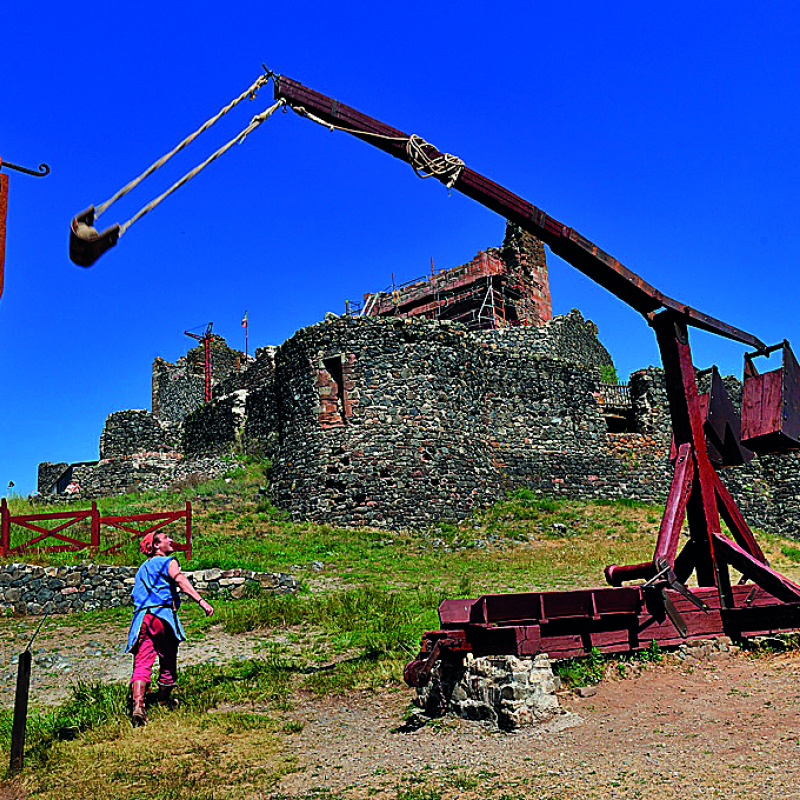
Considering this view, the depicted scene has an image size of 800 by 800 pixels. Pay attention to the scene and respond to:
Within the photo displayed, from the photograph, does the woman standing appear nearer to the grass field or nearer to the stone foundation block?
the grass field

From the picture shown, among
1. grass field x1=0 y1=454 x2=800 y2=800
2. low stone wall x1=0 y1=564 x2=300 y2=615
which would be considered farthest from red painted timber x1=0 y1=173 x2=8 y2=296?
low stone wall x1=0 y1=564 x2=300 y2=615

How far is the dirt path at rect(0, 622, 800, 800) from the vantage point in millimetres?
4086

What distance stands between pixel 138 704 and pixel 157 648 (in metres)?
0.55

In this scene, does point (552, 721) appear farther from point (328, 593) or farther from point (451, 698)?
point (328, 593)

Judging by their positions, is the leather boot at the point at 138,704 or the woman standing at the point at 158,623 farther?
the woman standing at the point at 158,623

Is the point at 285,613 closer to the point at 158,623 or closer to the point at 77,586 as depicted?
the point at 77,586

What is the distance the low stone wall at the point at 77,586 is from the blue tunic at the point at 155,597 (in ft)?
16.9

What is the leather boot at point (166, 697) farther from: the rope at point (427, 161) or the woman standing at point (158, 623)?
the rope at point (427, 161)

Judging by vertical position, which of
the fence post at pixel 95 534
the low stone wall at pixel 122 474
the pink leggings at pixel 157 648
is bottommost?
the pink leggings at pixel 157 648

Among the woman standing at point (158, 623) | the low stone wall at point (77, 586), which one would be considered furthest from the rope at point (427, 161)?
the low stone wall at point (77, 586)

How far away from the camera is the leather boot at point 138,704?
5996 mm

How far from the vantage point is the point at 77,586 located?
11.4 meters

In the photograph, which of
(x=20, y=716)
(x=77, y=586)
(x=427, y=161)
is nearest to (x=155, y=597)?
(x=20, y=716)

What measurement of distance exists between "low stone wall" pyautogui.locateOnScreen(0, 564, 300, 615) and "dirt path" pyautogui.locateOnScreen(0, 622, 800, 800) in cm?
550
